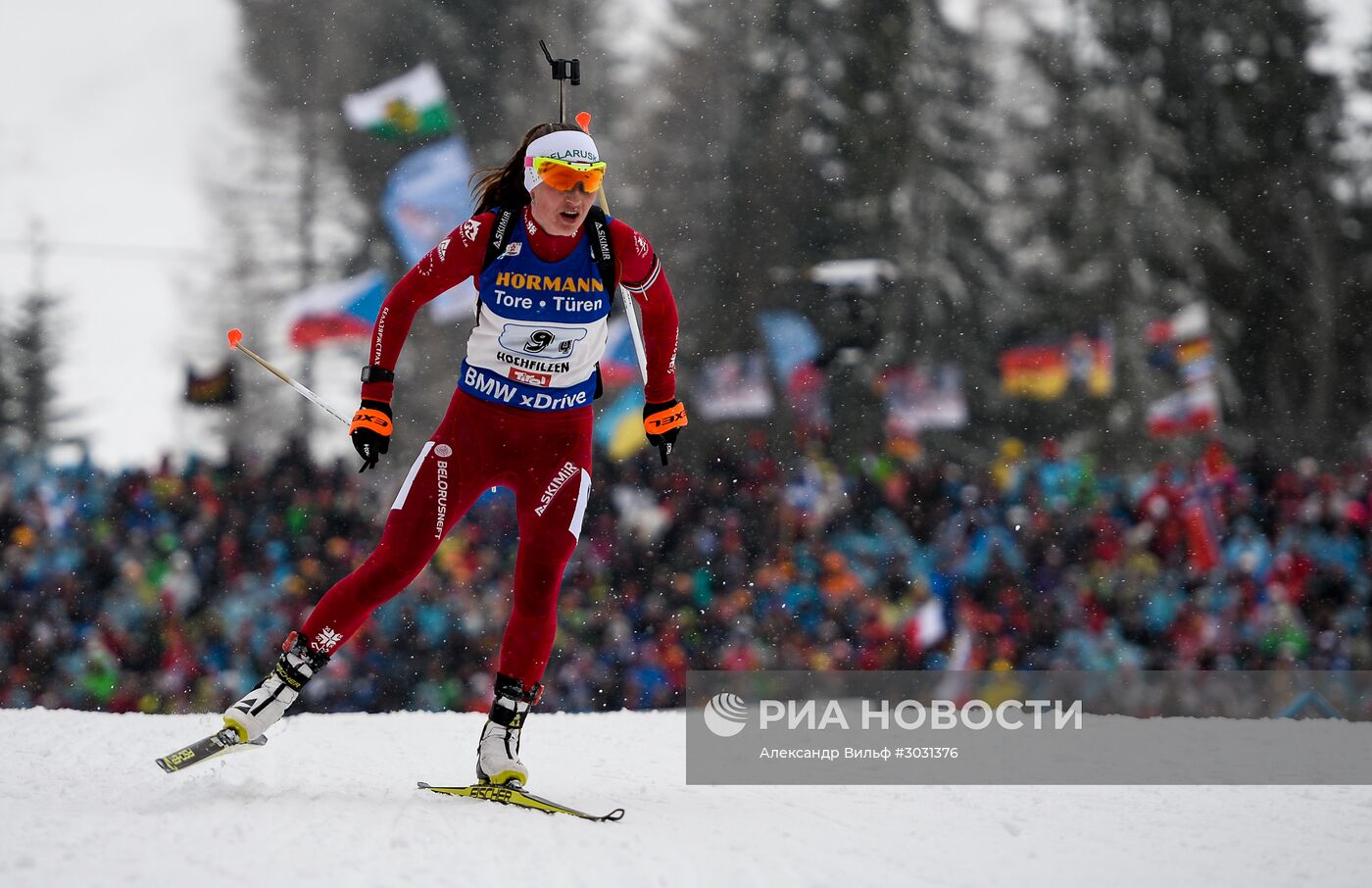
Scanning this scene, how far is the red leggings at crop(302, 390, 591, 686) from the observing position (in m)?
4.56

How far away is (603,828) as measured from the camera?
3.90 m

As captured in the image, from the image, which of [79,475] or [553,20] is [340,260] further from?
[79,475]

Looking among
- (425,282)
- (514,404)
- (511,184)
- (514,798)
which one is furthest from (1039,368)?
(514,798)

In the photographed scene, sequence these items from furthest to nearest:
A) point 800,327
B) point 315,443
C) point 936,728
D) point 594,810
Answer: point 315,443, point 800,327, point 936,728, point 594,810

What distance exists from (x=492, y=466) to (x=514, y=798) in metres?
1.23

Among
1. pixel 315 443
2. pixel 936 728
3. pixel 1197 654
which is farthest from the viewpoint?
pixel 315 443

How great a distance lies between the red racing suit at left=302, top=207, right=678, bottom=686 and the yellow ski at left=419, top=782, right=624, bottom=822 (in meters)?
0.44

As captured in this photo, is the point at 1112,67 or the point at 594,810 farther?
the point at 1112,67

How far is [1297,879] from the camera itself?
370 centimetres

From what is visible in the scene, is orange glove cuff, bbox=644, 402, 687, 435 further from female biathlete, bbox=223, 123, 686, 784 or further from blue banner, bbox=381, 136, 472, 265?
blue banner, bbox=381, 136, 472, 265

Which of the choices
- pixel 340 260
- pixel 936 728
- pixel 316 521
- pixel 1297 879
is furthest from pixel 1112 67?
pixel 1297 879

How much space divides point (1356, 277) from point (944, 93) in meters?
7.71

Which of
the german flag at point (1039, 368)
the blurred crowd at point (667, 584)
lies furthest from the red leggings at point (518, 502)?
the german flag at point (1039, 368)

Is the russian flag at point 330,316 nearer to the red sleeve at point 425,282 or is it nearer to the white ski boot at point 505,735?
the red sleeve at point 425,282
